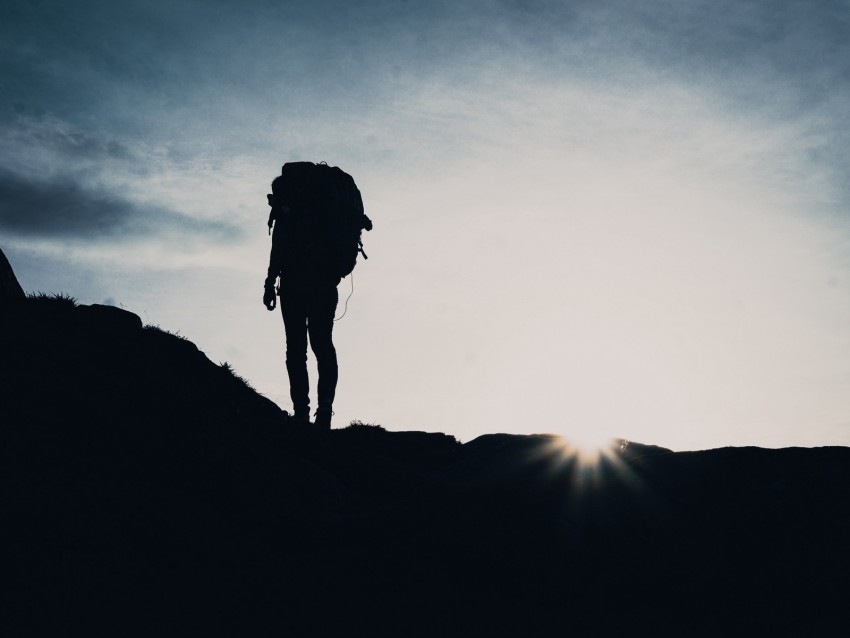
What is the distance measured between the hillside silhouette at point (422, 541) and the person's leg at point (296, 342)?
12.2 feet

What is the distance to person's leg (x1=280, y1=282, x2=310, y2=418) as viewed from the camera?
11.3 metres

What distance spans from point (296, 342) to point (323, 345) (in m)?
0.42

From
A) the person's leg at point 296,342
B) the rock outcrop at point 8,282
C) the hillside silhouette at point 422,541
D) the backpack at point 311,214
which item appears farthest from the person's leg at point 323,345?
the rock outcrop at point 8,282

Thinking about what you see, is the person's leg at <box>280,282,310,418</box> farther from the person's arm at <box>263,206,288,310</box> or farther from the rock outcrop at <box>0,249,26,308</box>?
the rock outcrop at <box>0,249,26,308</box>

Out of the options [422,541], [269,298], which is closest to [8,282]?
[269,298]

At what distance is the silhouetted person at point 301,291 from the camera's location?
1126 cm

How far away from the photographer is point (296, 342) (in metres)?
11.3

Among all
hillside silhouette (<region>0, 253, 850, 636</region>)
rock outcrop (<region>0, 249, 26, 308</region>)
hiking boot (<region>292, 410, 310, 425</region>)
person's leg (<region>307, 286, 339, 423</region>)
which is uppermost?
rock outcrop (<region>0, 249, 26, 308</region>)

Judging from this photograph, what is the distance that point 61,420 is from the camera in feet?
23.8

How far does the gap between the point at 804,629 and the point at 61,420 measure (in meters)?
6.63

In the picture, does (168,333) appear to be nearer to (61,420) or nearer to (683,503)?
(61,420)

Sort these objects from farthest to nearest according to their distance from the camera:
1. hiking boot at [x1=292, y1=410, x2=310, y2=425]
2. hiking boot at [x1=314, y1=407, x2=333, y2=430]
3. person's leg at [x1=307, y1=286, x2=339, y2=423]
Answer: person's leg at [x1=307, y1=286, x2=339, y2=423]
hiking boot at [x1=314, y1=407, x2=333, y2=430]
hiking boot at [x1=292, y1=410, x2=310, y2=425]

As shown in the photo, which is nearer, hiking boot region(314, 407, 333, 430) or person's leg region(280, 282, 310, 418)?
hiking boot region(314, 407, 333, 430)

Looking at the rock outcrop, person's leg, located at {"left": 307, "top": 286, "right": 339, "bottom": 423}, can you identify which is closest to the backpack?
person's leg, located at {"left": 307, "top": 286, "right": 339, "bottom": 423}
